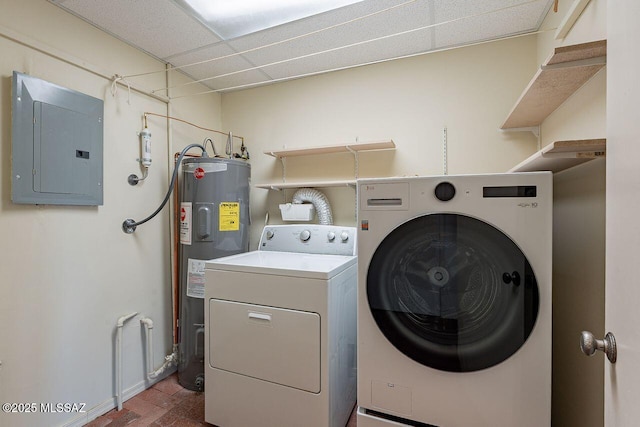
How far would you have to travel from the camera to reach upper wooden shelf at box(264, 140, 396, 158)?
2082 millimetres

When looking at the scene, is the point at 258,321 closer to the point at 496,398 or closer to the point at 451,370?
the point at 451,370

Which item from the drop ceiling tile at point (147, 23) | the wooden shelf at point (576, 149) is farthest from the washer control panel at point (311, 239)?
the drop ceiling tile at point (147, 23)

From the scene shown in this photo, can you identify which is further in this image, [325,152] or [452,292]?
[325,152]

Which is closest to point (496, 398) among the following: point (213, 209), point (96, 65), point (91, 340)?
point (213, 209)

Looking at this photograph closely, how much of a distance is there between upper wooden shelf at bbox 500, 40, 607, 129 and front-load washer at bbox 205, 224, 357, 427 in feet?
3.99

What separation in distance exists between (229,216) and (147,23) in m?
1.28

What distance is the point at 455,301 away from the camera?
116 centimetres

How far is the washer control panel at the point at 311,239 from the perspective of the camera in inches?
75.7

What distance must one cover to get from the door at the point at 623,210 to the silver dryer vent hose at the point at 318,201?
5.52ft

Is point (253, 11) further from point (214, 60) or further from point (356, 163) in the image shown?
point (356, 163)

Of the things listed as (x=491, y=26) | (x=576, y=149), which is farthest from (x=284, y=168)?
(x=576, y=149)

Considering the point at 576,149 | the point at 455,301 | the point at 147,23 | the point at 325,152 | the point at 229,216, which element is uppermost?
the point at 147,23

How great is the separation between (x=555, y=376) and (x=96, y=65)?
3051 millimetres

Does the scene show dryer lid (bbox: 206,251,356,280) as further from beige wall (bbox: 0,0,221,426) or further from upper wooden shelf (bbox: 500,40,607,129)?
upper wooden shelf (bbox: 500,40,607,129)
